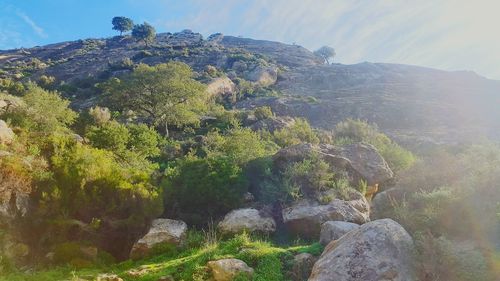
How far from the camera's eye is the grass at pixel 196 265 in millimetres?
12219

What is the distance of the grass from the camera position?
12.2 metres

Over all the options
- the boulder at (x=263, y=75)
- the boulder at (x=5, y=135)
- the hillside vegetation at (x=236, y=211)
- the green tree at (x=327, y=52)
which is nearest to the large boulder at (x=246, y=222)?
the hillside vegetation at (x=236, y=211)

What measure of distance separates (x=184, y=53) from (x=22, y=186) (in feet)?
278

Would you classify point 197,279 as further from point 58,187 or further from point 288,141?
point 288,141

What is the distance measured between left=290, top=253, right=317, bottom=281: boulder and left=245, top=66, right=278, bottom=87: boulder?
63182mm

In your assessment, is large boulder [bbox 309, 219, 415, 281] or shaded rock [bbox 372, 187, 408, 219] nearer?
large boulder [bbox 309, 219, 415, 281]

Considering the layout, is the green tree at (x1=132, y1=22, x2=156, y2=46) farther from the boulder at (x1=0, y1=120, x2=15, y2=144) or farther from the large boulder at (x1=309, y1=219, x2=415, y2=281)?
the large boulder at (x1=309, y1=219, x2=415, y2=281)

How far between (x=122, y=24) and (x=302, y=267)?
426 ft

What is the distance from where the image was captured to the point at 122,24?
129 metres

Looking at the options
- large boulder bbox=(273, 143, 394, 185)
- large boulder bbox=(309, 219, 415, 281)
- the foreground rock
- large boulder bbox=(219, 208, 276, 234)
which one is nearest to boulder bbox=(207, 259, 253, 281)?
large boulder bbox=(309, 219, 415, 281)

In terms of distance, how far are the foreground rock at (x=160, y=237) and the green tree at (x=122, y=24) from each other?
124632mm

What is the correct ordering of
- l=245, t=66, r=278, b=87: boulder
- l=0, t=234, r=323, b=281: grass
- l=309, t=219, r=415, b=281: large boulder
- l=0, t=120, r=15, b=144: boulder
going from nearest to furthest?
l=309, t=219, r=415, b=281: large boulder
l=0, t=234, r=323, b=281: grass
l=0, t=120, r=15, b=144: boulder
l=245, t=66, r=278, b=87: boulder

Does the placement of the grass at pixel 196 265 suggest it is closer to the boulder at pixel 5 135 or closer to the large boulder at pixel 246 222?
the large boulder at pixel 246 222

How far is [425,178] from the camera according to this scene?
18062mm
